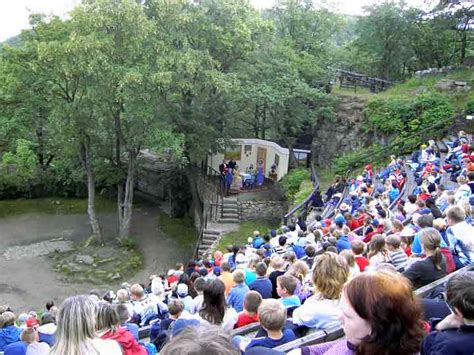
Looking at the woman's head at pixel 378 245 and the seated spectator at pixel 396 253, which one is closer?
the seated spectator at pixel 396 253

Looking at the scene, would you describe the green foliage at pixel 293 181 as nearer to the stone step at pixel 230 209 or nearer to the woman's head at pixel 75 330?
the stone step at pixel 230 209

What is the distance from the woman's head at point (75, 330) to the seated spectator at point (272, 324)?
1.57 meters

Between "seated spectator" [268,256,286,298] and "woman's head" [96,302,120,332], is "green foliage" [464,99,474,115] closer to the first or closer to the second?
"seated spectator" [268,256,286,298]

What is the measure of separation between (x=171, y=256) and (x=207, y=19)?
379 inches

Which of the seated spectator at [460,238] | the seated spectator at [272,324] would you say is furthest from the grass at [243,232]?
the seated spectator at [272,324]

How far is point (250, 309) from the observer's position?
583cm

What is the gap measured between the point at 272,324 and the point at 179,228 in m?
A: 19.4

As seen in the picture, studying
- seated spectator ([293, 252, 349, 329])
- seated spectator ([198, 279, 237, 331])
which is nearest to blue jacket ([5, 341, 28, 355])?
seated spectator ([198, 279, 237, 331])

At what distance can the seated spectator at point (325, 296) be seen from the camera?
5184mm

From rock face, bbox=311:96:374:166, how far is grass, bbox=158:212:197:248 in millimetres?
7577

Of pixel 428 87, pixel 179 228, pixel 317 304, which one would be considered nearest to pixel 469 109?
pixel 428 87

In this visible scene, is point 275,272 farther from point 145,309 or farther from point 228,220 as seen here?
point 228,220

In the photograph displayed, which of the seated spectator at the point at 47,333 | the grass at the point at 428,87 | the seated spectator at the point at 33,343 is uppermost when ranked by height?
the grass at the point at 428,87

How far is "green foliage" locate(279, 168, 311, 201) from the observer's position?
22281mm
